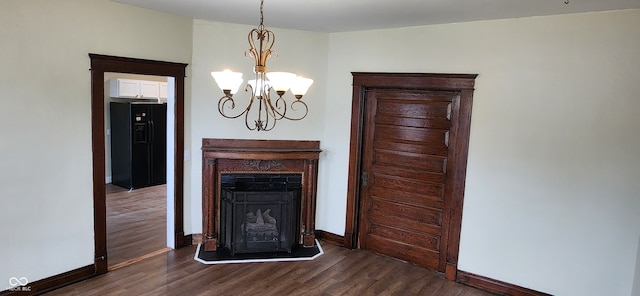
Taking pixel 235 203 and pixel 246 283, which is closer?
pixel 246 283

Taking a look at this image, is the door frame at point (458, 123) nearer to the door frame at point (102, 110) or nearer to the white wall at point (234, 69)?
the white wall at point (234, 69)

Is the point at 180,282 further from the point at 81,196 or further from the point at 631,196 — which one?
the point at 631,196

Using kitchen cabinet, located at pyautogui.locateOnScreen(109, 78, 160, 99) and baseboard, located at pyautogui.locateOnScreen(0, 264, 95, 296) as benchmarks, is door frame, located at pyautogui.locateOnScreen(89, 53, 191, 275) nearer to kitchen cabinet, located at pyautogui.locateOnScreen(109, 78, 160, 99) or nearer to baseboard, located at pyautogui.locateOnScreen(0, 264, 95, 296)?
baseboard, located at pyautogui.locateOnScreen(0, 264, 95, 296)

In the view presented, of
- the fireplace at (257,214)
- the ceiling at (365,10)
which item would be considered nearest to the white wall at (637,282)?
the ceiling at (365,10)

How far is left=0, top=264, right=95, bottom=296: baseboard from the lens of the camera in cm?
A: 331

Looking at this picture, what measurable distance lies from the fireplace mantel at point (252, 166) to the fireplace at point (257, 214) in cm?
9

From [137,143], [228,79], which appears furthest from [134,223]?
[228,79]

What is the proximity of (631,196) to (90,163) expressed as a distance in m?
4.48

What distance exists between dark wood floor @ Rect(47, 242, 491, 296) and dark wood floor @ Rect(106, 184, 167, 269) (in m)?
0.28

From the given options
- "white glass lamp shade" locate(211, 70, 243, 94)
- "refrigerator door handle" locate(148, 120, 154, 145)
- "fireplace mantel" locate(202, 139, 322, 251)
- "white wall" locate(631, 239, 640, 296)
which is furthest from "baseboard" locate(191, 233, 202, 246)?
"white wall" locate(631, 239, 640, 296)

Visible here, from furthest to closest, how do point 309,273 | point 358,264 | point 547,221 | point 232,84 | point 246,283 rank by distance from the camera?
point 358,264
point 309,273
point 246,283
point 547,221
point 232,84

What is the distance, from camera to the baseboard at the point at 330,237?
192 inches

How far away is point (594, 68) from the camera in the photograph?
3.25 meters

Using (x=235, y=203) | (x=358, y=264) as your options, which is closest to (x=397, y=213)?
(x=358, y=264)
